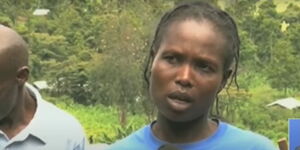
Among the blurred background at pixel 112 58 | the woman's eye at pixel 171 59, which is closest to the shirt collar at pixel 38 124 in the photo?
the woman's eye at pixel 171 59

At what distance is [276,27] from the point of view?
4.25m

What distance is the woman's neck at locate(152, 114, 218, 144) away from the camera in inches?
37.1

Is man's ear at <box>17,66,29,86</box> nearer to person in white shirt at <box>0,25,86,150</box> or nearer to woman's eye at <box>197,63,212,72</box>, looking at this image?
person in white shirt at <box>0,25,86,150</box>

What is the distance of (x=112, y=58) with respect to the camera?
158 inches

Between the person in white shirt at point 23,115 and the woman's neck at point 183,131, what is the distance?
0.37 metres

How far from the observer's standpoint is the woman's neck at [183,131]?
3.09ft

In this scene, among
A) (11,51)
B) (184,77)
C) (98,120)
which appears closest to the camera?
(184,77)

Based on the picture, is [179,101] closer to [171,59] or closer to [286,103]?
[171,59]

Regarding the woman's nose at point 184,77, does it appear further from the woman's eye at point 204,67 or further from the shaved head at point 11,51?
the shaved head at point 11,51

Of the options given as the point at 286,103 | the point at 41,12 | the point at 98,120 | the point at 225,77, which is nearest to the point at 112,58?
the point at 98,120

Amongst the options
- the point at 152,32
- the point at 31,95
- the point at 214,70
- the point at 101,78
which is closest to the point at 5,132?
the point at 31,95

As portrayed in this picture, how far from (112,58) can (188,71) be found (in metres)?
3.12

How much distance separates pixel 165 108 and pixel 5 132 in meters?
0.46

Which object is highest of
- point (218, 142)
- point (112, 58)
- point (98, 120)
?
point (218, 142)
